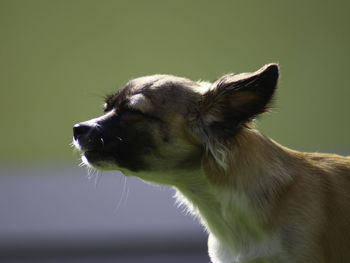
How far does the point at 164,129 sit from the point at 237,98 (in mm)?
545

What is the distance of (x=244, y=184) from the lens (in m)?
4.50

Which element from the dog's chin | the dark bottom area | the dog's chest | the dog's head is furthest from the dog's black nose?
the dark bottom area

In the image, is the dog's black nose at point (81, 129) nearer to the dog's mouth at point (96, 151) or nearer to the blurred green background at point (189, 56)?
the dog's mouth at point (96, 151)

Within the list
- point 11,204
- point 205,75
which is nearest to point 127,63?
point 205,75

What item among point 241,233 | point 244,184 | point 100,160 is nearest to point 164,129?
point 100,160

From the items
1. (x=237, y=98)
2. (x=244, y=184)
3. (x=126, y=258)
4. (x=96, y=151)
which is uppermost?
(x=237, y=98)

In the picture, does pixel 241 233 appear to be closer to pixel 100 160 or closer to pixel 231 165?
pixel 231 165

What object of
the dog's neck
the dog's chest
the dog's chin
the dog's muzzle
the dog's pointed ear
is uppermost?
the dog's pointed ear

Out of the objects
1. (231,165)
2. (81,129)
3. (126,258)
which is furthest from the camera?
(126,258)

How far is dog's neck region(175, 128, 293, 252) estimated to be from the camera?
4469 mm

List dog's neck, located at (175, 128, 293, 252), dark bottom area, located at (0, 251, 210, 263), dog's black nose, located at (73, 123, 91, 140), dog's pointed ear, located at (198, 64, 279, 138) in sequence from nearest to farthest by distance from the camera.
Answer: dog's pointed ear, located at (198, 64, 279, 138) → dog's neck, located at (175, 128, 293, 252) → dog's black nose, located at (73, 123, 91, 140) → dark bottom area, located at (0, 251, 210, 263)

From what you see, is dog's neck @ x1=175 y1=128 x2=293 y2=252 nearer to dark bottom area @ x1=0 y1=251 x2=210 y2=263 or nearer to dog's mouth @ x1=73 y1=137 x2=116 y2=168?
dog's mouth @ x1=73 y1=137 x2=116 y2=168

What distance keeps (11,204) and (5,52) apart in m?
2.06

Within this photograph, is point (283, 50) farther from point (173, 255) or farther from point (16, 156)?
point (16, 156)
